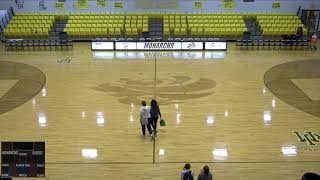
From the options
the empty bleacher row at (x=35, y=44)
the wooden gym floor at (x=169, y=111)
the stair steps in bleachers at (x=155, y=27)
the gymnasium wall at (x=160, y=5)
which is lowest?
the wooden gym floor at (x=169, y=111)

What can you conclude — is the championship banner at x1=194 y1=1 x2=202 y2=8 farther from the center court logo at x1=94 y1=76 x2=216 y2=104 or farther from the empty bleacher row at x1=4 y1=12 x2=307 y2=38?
the center court logo at x1=94 y1=76 x2=216 y2=104

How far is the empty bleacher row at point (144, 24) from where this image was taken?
2458cm

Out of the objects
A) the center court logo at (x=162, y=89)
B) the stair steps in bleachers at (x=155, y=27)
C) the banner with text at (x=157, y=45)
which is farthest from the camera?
the stair steps in bleachers at (x=155, y=27)

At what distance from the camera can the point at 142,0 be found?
26.5m

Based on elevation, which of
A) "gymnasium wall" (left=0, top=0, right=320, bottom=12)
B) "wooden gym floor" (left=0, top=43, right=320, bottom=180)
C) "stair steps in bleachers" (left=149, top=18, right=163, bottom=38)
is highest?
"gymnasium wall" (left=0, top=0, right=320, bottom=12)

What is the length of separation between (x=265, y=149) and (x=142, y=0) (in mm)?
17253

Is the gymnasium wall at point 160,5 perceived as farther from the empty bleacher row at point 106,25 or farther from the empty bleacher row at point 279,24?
the empty bleacher row at point 279,24

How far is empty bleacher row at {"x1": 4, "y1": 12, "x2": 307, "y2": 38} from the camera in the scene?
80.6 ft

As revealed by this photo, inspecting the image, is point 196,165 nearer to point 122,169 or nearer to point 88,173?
point 122,169

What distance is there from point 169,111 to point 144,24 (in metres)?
12.1

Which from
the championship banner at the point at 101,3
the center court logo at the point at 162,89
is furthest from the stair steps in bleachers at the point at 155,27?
the center court logo at the point at 162,89

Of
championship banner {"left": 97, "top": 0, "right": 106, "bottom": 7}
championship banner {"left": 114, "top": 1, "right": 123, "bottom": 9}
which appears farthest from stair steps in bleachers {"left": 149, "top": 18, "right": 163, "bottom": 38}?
championship banner {"left": 97, "top": 0, "right": 106, "bottom": 7}

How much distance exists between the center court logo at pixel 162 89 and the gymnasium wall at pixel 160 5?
1008cm

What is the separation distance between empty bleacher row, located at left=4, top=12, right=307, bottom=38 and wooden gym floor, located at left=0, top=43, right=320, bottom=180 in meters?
3.05
